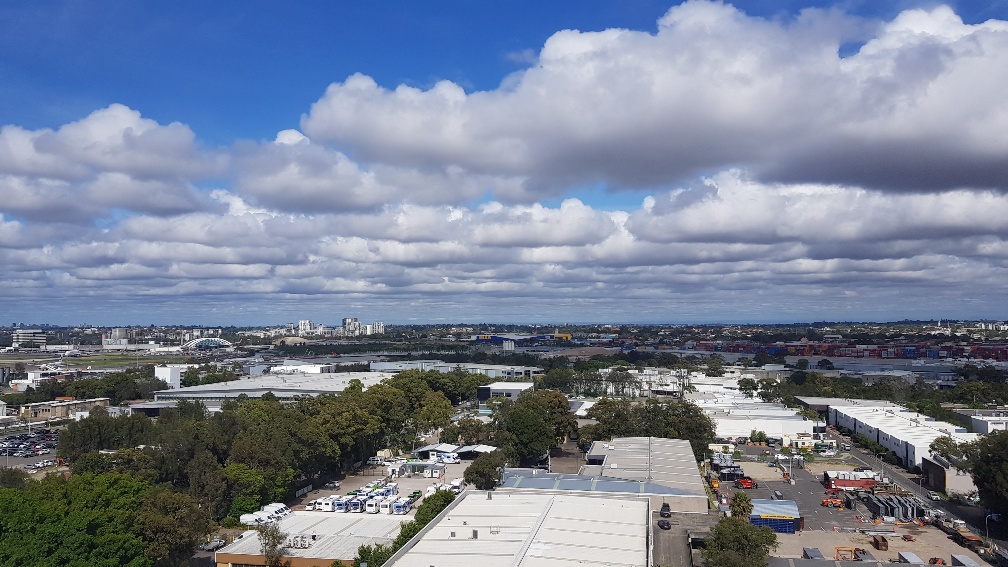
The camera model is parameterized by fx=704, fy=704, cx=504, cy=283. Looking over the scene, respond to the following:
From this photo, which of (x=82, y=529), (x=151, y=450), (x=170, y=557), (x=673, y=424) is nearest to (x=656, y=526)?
(x=170, y=557)

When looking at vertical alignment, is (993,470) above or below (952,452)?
above

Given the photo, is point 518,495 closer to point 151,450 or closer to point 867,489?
point 151,450

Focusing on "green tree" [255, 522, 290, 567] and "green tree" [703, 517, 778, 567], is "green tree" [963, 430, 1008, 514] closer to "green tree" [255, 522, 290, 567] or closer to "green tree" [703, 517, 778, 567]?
"green tree" [703, 517, 778, 567]

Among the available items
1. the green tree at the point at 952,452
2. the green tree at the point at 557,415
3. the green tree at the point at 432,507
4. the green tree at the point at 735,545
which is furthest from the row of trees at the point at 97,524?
the green tree at the point at 952,452

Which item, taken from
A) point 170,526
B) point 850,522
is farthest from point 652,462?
point 170,526

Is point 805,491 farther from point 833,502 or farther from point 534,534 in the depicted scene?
point 534,534

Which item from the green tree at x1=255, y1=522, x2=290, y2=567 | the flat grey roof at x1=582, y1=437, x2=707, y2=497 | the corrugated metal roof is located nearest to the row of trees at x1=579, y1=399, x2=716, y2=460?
the flat grey roof at x1=582, y1=437, x2=707, y2=497

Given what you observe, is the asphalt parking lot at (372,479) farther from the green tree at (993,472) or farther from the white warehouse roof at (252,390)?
the green tree at (993,472)
